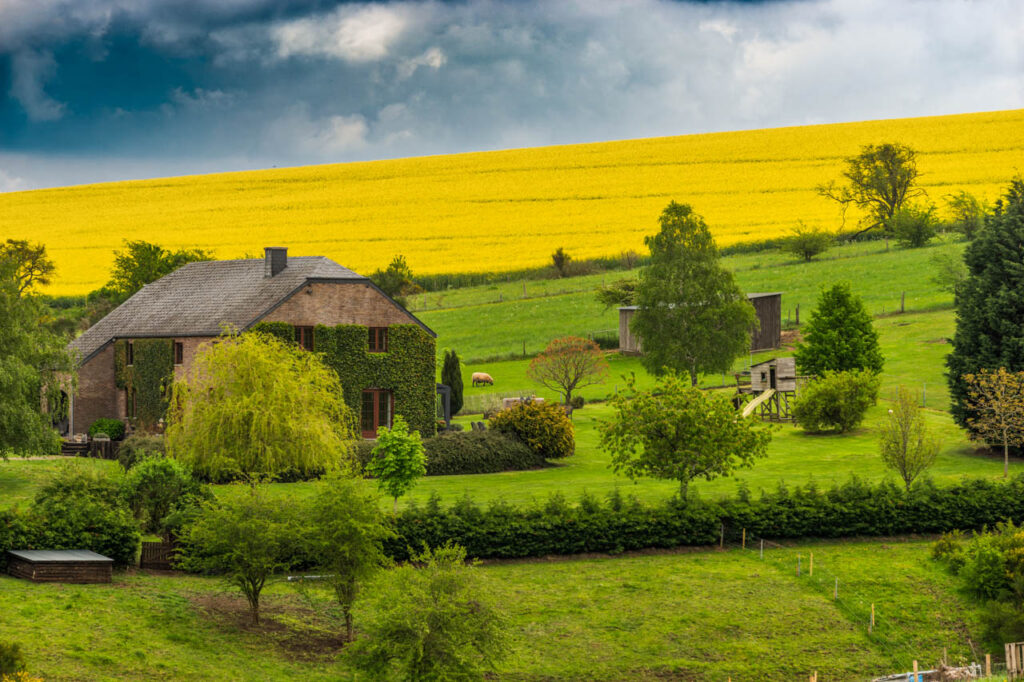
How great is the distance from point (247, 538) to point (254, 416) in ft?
47.7

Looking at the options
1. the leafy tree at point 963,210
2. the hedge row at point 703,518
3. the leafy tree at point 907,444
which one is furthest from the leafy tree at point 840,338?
the leafy tree at point 963,210

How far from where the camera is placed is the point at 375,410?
58.7 metres

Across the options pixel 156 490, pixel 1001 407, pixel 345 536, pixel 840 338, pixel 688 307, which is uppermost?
pixel 688 307

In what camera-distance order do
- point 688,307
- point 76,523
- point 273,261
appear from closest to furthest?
point 76,523, point 273,261, point 688,307

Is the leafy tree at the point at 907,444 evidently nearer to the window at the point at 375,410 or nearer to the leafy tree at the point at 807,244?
the window at the point at 375,410

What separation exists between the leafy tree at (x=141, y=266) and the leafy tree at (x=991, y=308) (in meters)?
53.8

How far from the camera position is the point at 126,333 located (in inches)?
2421

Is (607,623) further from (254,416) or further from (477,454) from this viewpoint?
(477,454)

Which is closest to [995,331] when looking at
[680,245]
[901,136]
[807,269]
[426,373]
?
[680,245]

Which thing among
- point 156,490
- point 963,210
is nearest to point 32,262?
point 156,490

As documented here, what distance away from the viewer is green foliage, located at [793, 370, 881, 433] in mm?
56844

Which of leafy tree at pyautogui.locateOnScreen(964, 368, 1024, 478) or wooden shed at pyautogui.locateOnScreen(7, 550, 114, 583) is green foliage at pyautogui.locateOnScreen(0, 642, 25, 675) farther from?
leafy tree at pyautogui.locateOnScreen(964, 368, 1024, 478)

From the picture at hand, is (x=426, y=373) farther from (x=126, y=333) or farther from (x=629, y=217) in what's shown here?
(x=629, y=217)

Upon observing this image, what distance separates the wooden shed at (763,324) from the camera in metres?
76.1
